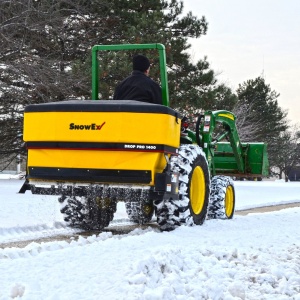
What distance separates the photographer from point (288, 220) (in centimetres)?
967

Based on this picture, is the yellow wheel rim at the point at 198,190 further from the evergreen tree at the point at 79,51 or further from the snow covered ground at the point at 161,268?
the evergreen tree at the point at 79,51

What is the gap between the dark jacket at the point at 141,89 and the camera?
7727 millimetres

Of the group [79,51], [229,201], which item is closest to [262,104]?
[79,51]

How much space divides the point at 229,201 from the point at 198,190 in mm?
1523

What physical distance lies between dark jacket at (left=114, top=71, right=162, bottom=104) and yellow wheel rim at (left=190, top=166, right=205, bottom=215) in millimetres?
1032

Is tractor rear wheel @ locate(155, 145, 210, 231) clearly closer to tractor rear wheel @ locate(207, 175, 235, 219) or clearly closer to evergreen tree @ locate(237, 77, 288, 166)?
tractor rear wheel @ locate(207, 175, 235, 219)

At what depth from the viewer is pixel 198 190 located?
26.3 ft

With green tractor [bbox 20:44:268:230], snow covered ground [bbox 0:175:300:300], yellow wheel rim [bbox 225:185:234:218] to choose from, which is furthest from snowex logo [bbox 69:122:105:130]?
yellow wheel rim [bbox 225:185:234:218]

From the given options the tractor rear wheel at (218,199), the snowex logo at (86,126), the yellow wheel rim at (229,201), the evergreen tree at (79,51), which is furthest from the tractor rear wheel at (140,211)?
the evergreen tree at (79,51)

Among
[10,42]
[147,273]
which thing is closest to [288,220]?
[147,273]

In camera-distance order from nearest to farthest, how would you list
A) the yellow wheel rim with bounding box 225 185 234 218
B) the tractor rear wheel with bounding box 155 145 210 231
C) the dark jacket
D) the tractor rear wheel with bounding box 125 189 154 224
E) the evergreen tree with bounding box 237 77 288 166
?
the tractor rear wheel with bounding box 155 145 210 231 → the dark jacket → the tractor rear wheel with bounding box 125 189 154 224 → the yellow wheel rim with bounding box 225 185 234 218 → the evergreen tree with bounding box 237 77 288 166

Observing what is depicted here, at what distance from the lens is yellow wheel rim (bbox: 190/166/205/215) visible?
7.91 m

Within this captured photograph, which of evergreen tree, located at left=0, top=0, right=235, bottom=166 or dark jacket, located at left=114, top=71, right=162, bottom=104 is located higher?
evergreen tree, located at left=0, top=0, right=235, bottom=166

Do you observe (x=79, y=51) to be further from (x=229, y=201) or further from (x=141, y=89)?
(x=141, y=89)
